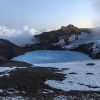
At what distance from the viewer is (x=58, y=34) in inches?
4966

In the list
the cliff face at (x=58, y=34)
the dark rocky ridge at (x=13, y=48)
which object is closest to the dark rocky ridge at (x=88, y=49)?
the dark rocky ridge at (x=13, y=48)

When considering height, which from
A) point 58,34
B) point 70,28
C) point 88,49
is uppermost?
point 70,28

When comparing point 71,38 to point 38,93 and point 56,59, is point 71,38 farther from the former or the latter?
point 38,93

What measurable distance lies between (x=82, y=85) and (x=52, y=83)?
11.2 feet

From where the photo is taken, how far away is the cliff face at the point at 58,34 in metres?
124

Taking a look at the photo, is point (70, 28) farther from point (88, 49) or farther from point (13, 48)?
point (13, 48)

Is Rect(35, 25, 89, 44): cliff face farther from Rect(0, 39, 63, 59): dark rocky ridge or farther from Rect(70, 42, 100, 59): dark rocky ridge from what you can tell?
Rect(70, 42, 100, 59): dark rocky ridge

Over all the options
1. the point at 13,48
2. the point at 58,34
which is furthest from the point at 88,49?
the point at 58,34

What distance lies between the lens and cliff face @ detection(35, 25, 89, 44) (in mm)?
123650

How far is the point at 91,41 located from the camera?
109 meters

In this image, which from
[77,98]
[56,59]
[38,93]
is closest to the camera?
[77,98]

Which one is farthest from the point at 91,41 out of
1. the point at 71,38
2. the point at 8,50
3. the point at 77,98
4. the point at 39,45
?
the point at 77,98

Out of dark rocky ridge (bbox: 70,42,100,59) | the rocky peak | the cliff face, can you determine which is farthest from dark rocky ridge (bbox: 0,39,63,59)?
the rocky peak

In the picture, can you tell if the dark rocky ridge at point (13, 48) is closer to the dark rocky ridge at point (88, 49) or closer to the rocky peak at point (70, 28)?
the dark rocky ridge at point (88, 49)
